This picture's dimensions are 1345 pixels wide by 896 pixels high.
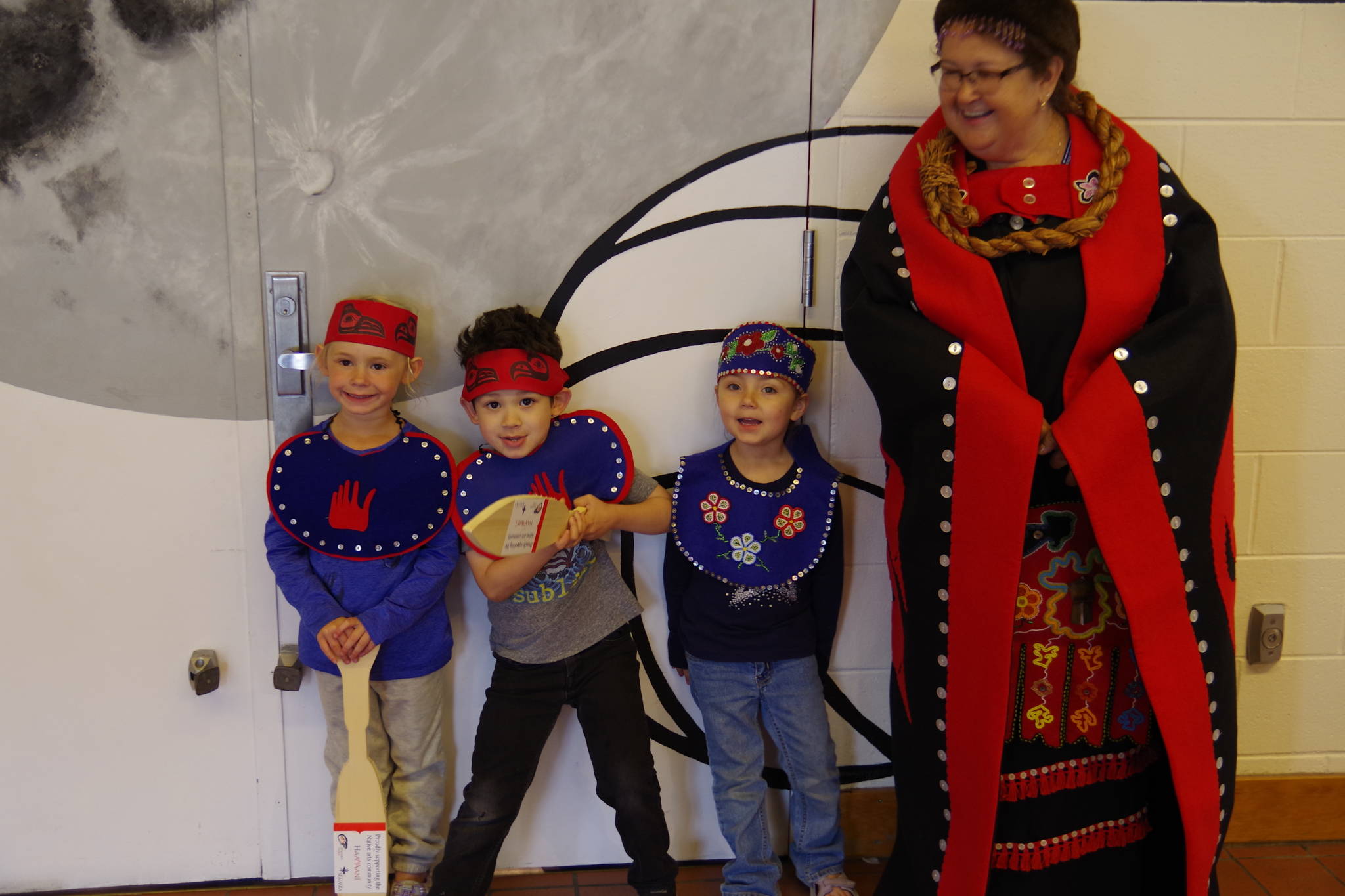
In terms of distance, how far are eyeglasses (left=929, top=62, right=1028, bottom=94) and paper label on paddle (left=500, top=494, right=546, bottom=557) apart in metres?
0.91

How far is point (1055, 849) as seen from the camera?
1614mm

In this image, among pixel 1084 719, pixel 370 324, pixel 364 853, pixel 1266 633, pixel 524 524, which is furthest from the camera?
pixel 1266 633

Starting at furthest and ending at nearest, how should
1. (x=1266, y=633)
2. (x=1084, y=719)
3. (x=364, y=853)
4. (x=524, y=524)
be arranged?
(x=1266, y=633), (x=364, y=853), (x=524, y=524), (x=1084, y=719)

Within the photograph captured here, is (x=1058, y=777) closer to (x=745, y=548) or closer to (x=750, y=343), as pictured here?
(x=745, y=548)

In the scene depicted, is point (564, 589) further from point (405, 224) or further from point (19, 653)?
point (19, 653)

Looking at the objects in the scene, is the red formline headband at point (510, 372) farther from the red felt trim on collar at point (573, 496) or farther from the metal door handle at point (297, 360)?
the metal door handle at point (297, 360)

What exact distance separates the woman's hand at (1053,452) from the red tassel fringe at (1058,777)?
43cm

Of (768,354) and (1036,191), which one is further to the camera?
(768,354)

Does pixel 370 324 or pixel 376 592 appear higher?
pixel 370 324

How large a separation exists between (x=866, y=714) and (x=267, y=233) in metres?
1.52

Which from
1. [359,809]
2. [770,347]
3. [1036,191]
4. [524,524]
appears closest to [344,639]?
[359,809]

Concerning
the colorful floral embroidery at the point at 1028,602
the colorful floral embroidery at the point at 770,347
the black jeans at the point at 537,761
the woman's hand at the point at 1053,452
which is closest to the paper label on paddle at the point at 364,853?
the black jeans at the point at 537,761

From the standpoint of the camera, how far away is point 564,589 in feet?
6.31

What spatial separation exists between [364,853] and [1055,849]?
1204mm
